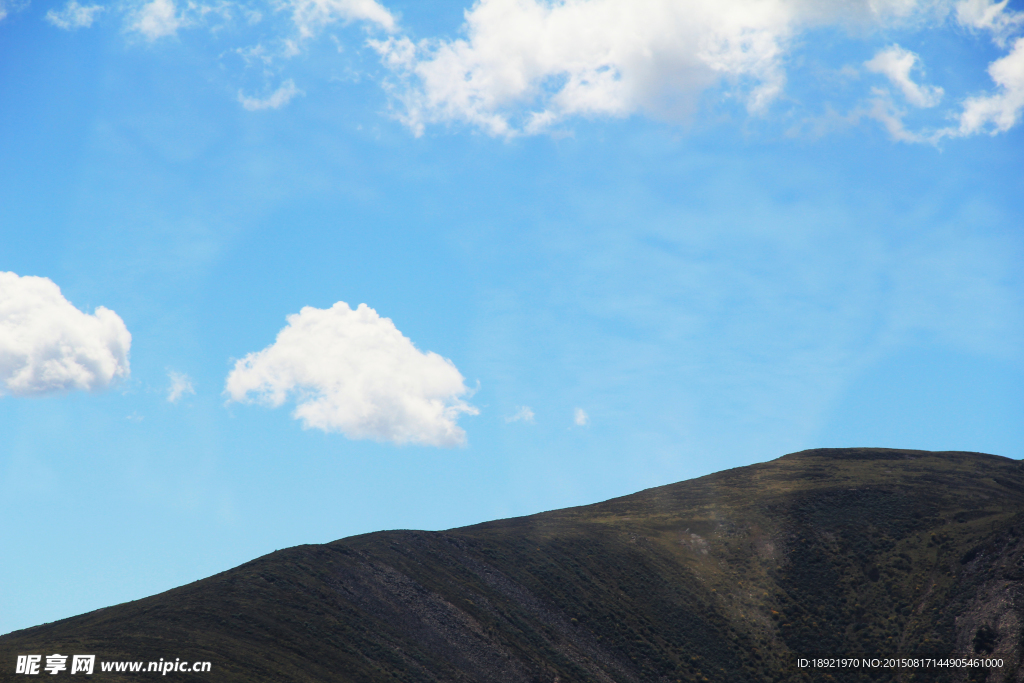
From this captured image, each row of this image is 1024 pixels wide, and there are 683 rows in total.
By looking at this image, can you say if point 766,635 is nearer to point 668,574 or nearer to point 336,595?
point 668,574

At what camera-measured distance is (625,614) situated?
219ft

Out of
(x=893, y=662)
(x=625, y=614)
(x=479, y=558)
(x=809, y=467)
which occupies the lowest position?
(x=893, y=662)

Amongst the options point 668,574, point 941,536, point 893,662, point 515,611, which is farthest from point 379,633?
point 941,536

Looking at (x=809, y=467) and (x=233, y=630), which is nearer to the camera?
(x=233, y=630)

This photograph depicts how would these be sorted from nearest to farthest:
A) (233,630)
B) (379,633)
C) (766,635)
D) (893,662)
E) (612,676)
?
(233,630) < (379,633) < (612,676) < (893,662) < (766,635)

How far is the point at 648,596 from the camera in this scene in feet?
232

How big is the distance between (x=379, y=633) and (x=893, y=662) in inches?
1956

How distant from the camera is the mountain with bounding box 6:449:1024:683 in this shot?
140 ft

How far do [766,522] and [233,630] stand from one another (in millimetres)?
67272

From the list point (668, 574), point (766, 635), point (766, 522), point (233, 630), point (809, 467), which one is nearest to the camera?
point (233, 630)

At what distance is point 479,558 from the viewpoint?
6650cm

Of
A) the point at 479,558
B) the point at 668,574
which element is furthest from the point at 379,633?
the point at 668,574

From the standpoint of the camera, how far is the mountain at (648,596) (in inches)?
1676

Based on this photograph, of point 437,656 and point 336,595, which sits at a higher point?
point 336,595
